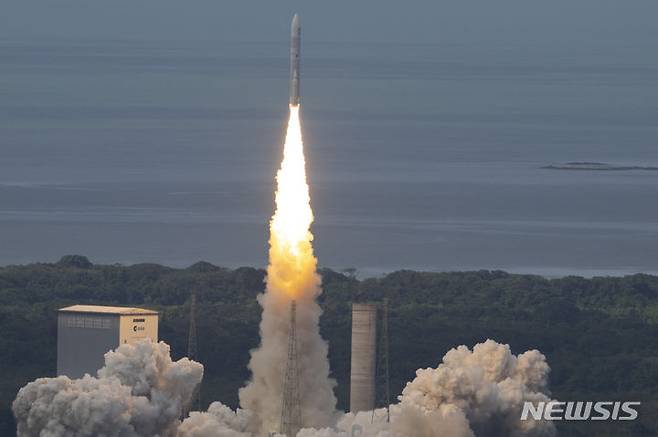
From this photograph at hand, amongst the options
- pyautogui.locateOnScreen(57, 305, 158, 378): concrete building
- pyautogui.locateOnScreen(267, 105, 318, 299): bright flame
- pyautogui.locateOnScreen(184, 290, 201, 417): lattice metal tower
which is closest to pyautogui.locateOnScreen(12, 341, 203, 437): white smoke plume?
pyautogui.locateOnScreen(184, 290, 201, 417): lattice metal tower

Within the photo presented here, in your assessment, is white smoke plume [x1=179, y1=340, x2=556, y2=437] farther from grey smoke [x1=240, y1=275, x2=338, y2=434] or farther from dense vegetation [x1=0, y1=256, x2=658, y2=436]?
dense vegetation [x1=0, y1=256, x2=658, y2=436]

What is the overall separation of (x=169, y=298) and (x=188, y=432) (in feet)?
218

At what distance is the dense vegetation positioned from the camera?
11331 centimetres

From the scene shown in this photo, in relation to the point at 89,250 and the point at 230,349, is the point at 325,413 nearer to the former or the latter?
the point at 230,349

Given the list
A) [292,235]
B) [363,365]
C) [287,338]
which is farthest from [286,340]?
[363,365]

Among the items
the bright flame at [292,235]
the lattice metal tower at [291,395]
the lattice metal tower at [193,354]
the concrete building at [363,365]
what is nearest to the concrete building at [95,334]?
the lattice metal tower at [193,354]

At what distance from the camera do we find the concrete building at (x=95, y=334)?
99.1 m

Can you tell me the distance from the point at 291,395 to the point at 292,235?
22.5 feet

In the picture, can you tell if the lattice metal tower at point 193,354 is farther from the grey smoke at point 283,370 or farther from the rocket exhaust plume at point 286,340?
the rocket exhaust plume at point 286,340

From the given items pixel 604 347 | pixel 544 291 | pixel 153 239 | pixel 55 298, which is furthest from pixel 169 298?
pixel 153 239

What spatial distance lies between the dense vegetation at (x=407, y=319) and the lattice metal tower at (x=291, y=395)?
1142 centimetres

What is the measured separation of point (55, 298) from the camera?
143 metres

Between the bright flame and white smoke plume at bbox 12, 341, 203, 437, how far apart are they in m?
4.69

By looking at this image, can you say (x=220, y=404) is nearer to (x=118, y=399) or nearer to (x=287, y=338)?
(x=287, y=338)
